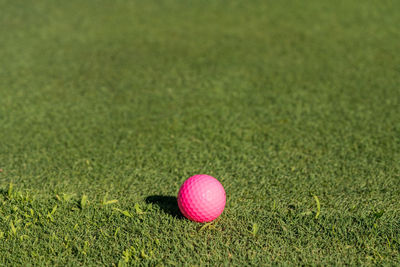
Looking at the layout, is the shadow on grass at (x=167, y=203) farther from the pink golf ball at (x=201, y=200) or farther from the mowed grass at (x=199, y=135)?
the pink golf ball at (x=201, y=200)

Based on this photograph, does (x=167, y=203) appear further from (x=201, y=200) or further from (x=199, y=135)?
(x=199, y=135)

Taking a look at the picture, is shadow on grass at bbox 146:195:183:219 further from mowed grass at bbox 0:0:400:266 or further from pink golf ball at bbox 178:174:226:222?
pink golf ball at bbox 178:174:226:222

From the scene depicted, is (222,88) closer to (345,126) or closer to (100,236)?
(345,126)

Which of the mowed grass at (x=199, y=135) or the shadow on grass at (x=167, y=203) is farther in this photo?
the shadow on grass at (x=167, y=203)

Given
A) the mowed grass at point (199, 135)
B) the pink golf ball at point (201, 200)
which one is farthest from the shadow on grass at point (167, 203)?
the pink golf ball at point (201, 200)

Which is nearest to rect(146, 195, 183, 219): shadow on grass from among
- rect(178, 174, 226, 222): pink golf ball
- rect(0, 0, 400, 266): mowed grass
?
rect(0, 0, 400, 266): mowed grass

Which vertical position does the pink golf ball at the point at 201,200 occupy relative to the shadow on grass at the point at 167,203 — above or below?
above
